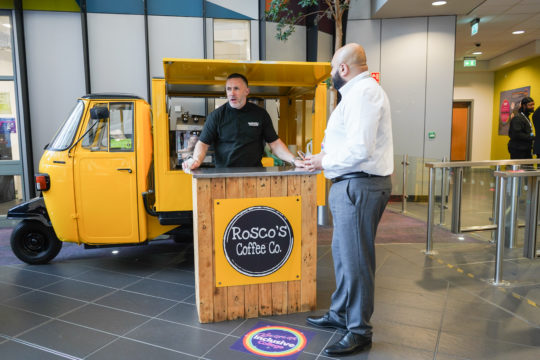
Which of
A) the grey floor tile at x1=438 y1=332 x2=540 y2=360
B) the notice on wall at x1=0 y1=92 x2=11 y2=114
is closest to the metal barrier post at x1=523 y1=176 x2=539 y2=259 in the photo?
the grey floor tile at x1=438 y1=332 x2=540 y2=360

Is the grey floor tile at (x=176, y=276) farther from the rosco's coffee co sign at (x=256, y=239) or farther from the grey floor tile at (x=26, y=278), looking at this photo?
the rosco's coffee co sign at (x=256, y=239)

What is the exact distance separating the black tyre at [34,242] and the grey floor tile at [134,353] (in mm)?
2506

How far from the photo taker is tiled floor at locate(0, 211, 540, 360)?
2.88 meters

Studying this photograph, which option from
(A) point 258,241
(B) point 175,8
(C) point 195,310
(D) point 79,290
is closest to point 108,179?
(D) point 79,290

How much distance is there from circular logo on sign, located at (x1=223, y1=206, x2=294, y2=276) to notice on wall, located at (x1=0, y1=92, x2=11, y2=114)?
6008 millimetres

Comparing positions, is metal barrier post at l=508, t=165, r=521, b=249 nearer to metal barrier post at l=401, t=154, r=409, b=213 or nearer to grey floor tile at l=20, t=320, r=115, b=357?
metal barrier post at l=401, t=154, r=409, b=213

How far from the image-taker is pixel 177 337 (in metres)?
3.05

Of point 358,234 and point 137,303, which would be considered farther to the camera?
point 137,303

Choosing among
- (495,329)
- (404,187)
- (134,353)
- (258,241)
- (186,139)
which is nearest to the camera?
(134,353)

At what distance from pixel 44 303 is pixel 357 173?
3.10 metres

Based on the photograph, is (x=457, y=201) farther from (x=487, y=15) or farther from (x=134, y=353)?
(x=487, y=15)

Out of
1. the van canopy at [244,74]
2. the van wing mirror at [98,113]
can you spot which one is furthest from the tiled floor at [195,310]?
the van canopy at [244,74]

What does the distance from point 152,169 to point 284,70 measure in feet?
6.51

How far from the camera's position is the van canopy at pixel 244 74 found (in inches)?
161
